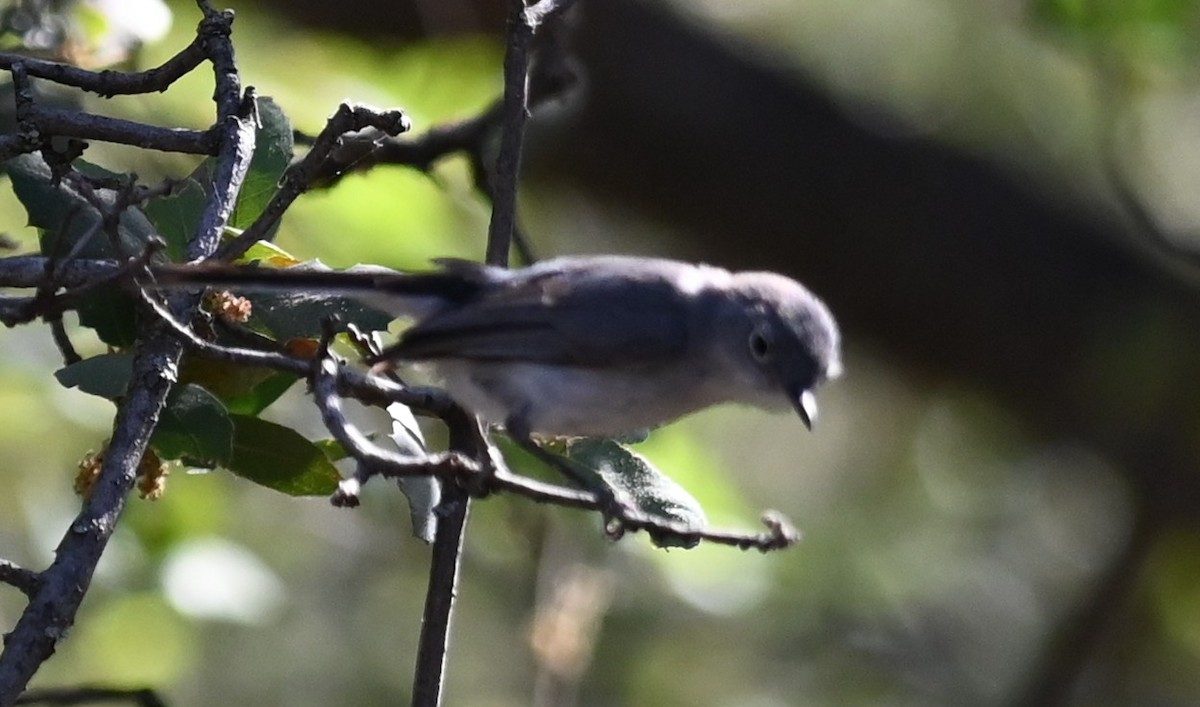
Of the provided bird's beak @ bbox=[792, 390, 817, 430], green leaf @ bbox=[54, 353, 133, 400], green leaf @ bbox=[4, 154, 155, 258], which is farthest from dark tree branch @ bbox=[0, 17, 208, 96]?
bird's beak @ bbox=[792, 390, 817, 430]

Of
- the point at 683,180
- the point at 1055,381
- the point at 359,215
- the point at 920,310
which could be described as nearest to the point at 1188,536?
the point at 1055,381

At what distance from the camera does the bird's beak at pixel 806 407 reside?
236 centimetres

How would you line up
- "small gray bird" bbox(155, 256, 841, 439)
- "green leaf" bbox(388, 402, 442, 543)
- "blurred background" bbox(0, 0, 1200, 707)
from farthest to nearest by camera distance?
"blurred background" bbox(0, 0, 1200, 707)
"small gray bird" bbox(155, 256, 841, 439)
"green leaf" bbox(388, 402, 442, 543)

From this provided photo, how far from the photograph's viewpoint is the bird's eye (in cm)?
244

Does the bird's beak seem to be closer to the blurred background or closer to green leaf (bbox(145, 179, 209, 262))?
the blurred background

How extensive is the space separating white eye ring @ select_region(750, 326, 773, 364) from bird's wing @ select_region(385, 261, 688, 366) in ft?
0.38

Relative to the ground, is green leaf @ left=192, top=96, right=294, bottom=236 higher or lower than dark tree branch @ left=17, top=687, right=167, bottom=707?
higher

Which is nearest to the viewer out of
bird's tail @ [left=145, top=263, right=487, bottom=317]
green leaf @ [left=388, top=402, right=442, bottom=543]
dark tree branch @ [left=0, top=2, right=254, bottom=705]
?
dark tree branch @ [left=0, top=2, right=254, bottom=705]

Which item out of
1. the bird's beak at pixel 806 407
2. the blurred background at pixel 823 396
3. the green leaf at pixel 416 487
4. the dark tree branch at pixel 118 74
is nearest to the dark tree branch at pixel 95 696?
the green leaf at pixel 416 487

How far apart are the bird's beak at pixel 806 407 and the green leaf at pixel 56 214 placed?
3.48 feet

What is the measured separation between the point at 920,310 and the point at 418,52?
6.53 ft

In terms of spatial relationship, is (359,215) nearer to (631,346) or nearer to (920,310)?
(631,346)

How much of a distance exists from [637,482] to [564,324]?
0.50m

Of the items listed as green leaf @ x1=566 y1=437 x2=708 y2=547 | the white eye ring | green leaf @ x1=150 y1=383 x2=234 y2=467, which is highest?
the white eye ring
